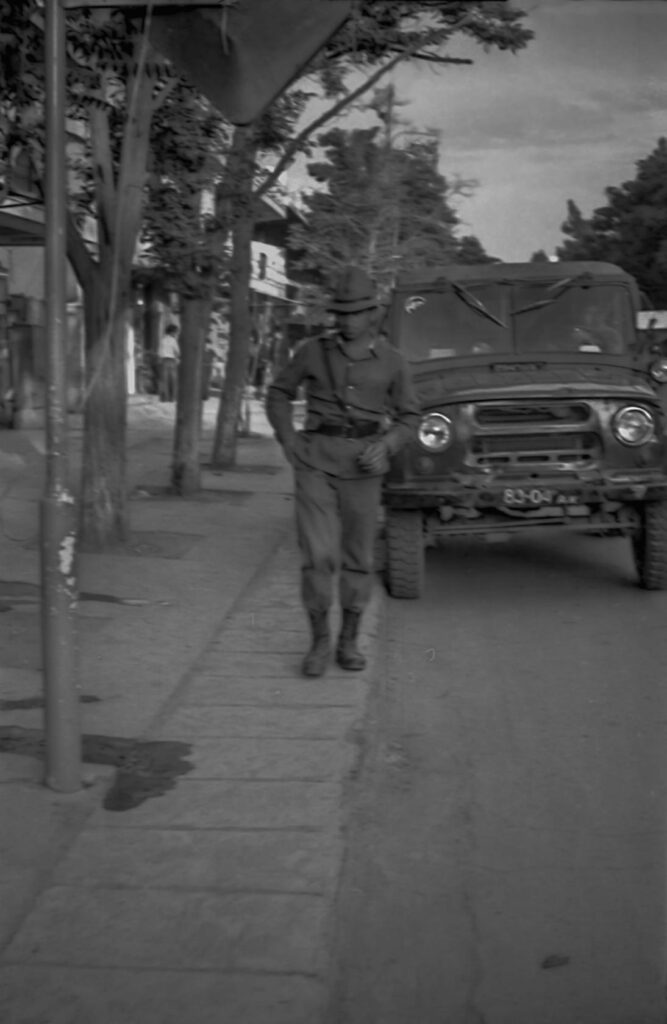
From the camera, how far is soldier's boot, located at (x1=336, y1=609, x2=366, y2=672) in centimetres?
691

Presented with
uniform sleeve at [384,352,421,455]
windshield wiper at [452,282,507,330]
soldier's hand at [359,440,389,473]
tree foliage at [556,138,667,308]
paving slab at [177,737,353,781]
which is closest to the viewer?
paving slab at [177,737,353,781]

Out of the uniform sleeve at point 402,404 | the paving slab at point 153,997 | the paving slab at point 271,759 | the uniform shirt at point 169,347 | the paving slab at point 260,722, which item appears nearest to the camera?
the paving slab at point 153,997

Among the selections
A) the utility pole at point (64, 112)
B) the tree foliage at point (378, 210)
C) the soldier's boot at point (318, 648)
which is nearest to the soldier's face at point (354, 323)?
the soldier's boot at point (318, 648)

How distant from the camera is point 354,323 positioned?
6.59 m

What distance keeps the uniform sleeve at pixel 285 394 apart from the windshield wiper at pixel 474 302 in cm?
372

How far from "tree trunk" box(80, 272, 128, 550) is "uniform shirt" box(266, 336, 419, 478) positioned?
13.0 feet

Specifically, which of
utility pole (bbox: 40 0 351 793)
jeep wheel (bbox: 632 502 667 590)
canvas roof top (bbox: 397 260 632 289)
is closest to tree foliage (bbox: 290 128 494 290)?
canvas roof top (bbox: 397 260 632 289)

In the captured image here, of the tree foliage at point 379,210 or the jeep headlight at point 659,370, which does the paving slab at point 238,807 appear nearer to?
the jeep headlight at point 659,370

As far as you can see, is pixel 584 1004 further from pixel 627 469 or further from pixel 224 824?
pixel 627 469

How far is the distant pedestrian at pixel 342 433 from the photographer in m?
6.63

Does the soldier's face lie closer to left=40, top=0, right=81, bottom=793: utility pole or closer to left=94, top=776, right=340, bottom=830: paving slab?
left=40, top=0, right=81, bottom=793: utility pole

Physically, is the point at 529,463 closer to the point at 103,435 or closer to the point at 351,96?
the point at 103,435

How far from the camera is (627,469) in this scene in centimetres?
892

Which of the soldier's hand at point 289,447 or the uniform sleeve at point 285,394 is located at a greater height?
the uniform sleeve at point 285,394
